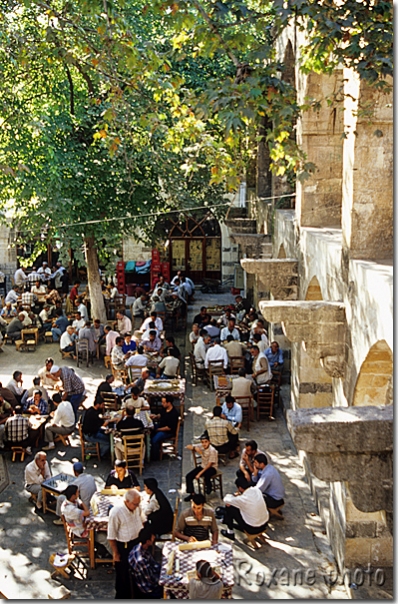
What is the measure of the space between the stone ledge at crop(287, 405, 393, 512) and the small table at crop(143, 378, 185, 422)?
752cm

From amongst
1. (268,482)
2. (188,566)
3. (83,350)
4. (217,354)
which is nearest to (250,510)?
(268,482)

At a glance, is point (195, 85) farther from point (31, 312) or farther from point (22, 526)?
point (22, 526)

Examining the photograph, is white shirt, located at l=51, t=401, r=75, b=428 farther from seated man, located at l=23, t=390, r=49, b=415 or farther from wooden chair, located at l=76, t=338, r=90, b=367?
wooden chair, located at l=76, t=338, r=90, b=367

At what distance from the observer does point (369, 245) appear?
816 cm

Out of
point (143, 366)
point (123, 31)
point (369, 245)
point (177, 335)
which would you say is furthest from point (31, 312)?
point (369, 245)

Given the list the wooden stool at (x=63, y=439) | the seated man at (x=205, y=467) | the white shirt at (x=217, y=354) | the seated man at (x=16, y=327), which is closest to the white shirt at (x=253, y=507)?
the seated man at (x=205, y=467)

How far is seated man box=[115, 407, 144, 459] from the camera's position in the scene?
11.4 meters

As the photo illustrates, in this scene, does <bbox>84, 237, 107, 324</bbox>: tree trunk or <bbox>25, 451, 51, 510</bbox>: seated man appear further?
<bbox>84, 237, 107, 324</bbox>: tree trunk

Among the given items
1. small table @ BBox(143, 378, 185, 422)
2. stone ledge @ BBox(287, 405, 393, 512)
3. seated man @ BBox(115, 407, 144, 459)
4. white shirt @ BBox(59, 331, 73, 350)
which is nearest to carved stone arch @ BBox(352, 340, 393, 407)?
stone ledge @ BBox(287, 405, 393, 512)

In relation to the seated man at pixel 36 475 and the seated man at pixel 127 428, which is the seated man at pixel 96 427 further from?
the seated man at pixel 36 475

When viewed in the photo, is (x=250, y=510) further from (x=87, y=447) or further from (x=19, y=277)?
(x=19, y=277)

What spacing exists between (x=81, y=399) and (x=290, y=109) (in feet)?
26.0

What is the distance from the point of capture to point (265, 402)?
13.8 m

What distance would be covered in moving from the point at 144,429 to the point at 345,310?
4502 millimetres
